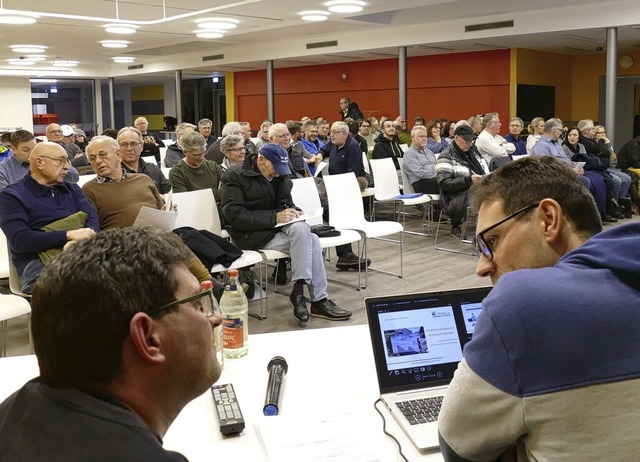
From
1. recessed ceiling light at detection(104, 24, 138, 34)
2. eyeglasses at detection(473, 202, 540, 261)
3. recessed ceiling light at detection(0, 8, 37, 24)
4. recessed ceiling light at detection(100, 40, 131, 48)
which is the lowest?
eyeglasses at detection(473, 202, 540, 261)

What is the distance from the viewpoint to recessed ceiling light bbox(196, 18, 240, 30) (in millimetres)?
10648

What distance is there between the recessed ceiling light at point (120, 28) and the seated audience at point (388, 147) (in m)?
4.74

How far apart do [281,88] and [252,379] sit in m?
16.1

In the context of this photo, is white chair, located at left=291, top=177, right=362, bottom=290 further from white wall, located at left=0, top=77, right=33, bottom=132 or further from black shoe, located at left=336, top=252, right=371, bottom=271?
white wall, located at left=0, top=77, right=33, bottom=132

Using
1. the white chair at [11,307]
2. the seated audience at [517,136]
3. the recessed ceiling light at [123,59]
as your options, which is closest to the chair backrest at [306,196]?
the white chair at [11,307]

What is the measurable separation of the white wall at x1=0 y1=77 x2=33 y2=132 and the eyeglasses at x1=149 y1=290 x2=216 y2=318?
18.3 m

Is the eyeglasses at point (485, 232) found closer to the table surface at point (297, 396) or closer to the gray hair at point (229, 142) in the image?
the table surface at point (297, 396)

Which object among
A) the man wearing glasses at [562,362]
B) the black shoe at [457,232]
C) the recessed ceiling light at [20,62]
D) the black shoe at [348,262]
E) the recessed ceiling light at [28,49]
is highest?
the recessed ceiling light at [20,62]

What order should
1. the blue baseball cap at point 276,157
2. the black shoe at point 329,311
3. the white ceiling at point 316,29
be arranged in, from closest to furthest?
the black shoe at point 329,311 → the blue baseball cap at point 276,157 → the white ceiling at point 316,29

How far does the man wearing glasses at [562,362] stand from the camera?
101 cm

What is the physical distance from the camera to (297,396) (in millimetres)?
1729

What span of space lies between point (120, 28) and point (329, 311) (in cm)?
831

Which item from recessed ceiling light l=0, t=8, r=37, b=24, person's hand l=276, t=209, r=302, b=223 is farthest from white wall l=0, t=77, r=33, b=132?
person's hand l=276, t=209, r=302, b=223

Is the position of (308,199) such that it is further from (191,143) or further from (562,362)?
(562,362)
